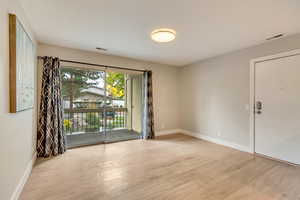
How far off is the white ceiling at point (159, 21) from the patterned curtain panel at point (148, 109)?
1269 millimetres

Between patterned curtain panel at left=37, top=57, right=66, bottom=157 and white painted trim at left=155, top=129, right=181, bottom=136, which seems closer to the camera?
patterned curtain panel at left=37, top=57, right=66, bottom=157

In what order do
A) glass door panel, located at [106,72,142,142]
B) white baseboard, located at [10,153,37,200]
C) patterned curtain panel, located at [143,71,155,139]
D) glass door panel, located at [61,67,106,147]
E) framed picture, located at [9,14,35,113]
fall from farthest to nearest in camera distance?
glass door panel, located at [106,72,142,142] → patterned curtain panel, located at [143,71,155,139] → glass door panel, located at [61,67,106,147] → white baseboard, located at [10,153,37,200] → framed picture, located at [9,14,35,113]

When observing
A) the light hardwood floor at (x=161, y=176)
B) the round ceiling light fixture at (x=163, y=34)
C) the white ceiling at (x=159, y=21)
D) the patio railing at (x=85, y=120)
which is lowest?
the light hardwood floor at (x=161, y=176)

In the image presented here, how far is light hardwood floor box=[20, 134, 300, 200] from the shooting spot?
1.86 m

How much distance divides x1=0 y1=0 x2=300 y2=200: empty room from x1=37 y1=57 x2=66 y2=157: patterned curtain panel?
21mm

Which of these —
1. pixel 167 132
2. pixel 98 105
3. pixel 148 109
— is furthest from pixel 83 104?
pixel 167 132

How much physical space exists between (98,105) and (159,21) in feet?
10.2

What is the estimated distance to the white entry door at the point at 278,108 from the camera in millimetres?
2633

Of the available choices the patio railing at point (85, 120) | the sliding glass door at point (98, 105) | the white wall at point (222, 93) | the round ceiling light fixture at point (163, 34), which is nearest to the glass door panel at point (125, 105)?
the sliding glass door at point (98, 105)

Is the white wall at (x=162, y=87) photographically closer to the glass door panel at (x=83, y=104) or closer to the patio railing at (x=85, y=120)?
the glass door panel at (x=83, y=104)

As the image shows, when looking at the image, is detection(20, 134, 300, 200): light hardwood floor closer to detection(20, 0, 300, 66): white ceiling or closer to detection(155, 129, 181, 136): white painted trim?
detection(155, 129, 181, 136): white painted trim

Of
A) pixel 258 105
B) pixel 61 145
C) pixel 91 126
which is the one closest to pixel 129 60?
pixel 91 126

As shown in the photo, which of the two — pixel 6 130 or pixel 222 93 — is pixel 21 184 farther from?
pixel 222 93

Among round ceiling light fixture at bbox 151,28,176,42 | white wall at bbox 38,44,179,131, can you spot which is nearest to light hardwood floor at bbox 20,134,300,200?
white wall at bbox 38,44,179,131
